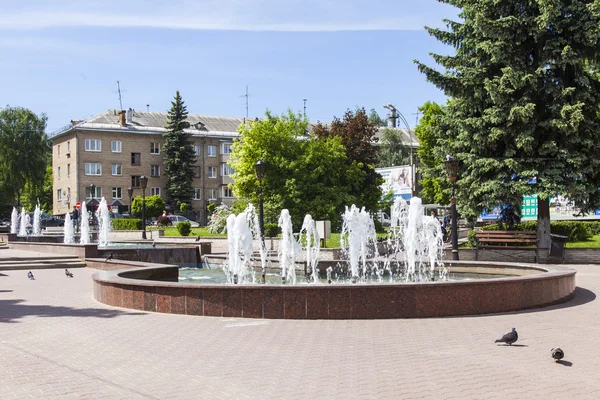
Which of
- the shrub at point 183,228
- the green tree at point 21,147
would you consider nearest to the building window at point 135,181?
the green tree at point 21,147

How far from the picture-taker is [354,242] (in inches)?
752

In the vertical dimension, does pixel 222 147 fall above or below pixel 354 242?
above

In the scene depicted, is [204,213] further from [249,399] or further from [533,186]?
[249,399]

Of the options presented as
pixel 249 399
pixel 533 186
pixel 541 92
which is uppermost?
pixel 541 92

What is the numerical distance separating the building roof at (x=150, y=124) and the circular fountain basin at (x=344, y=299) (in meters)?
54.7

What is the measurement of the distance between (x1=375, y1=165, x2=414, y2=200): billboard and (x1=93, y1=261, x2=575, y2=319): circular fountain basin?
3763cm

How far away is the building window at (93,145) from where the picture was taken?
2463 inches

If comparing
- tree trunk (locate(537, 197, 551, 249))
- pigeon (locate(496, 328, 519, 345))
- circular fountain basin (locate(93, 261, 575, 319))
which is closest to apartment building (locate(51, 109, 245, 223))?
tree trunk (locate(537, 197, 551, 249))

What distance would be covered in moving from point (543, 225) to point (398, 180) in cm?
2707

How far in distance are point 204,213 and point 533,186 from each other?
5081 centimetres

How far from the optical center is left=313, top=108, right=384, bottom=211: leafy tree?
4469cm

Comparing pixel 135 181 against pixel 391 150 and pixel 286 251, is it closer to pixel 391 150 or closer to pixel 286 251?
pixel 391 150

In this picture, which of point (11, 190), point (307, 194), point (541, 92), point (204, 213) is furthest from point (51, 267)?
point (11, 190)

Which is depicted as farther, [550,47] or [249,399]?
[550,47]
